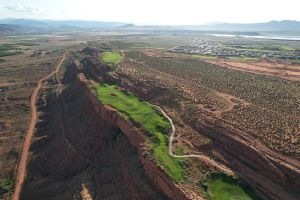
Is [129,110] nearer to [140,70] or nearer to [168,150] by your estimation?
[168,150]

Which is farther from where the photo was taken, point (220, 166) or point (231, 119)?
point (231, 119)

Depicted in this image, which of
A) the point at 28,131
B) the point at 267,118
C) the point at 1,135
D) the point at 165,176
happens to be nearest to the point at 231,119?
the point at 267,118

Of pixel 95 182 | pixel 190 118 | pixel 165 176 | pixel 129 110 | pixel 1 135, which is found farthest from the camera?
pixel 1 135

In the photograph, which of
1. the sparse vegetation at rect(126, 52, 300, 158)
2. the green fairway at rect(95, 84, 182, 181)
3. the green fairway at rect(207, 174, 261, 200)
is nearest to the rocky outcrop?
the green fairway at rect(95, 84, 182, 181)

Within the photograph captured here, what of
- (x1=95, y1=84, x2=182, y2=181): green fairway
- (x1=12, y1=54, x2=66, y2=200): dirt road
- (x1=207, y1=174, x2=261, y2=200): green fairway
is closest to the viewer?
(x1=207, y1=174, x2=261, y2=200): green fairway

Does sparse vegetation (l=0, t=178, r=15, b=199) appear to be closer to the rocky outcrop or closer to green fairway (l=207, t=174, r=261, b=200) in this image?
the rocky outcrop

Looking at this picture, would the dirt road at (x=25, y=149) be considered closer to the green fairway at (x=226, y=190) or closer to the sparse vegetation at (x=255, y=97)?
the green fairway at (x=226, y=190)

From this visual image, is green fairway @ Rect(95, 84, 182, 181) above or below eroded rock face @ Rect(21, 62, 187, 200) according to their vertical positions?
above
